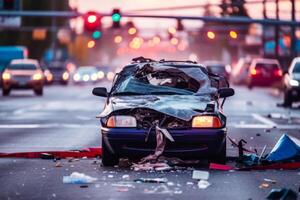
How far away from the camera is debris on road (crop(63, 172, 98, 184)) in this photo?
12.1 m

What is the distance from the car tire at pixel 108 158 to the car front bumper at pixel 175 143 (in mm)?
187

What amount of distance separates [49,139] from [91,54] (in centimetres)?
17001

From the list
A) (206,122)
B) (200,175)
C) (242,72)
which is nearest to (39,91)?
(242,72)

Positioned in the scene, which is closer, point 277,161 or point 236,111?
point 277,161

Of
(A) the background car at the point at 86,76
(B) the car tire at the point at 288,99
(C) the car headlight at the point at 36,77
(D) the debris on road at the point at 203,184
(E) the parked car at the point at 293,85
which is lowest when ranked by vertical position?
(A) the background car at the point at 86,76

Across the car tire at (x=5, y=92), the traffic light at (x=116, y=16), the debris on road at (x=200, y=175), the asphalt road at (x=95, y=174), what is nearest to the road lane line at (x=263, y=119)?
the asphalt road at (x=95, y=174)

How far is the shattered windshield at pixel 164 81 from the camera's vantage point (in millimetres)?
15086

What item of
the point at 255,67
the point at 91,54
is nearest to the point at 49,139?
the point at 255,67

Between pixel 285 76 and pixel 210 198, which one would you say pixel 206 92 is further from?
pixel 285 76

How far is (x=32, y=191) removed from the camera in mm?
11328

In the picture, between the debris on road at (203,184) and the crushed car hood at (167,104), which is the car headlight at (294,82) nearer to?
the crushed car hood at (167,104)

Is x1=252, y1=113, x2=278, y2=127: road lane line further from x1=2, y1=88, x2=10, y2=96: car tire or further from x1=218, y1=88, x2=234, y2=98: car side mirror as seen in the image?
x1=2, y1=88, x2=10, y2=96: car tire

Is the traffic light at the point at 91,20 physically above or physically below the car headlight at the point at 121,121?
below

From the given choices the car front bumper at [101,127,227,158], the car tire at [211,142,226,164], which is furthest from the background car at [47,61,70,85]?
the car front bumper at [101,127,227,158]
